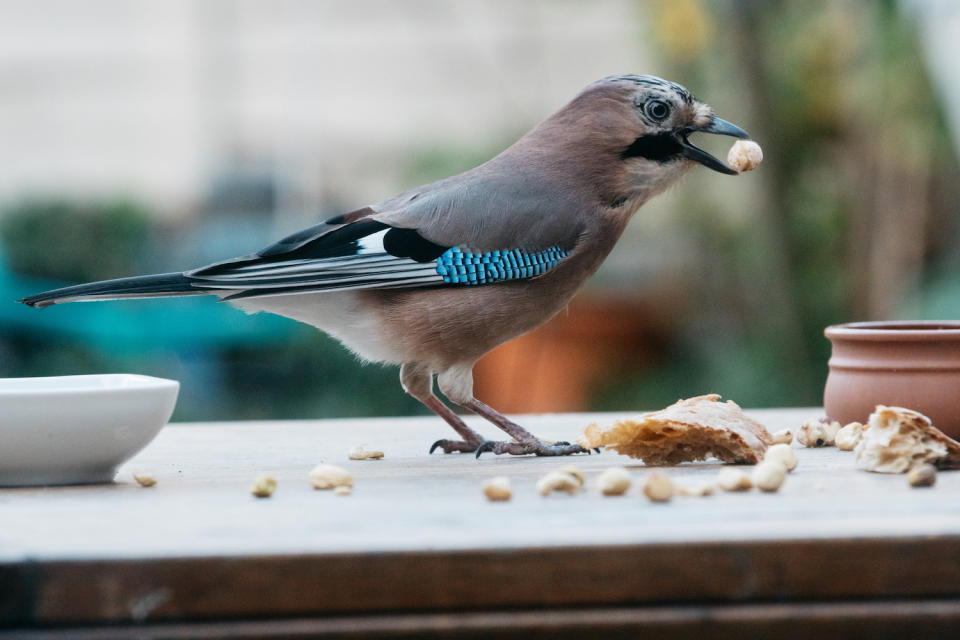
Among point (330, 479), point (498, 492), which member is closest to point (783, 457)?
point (498, 492)

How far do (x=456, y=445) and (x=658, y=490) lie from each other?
3.37 ft

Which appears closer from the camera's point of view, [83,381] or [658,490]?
[658,490]

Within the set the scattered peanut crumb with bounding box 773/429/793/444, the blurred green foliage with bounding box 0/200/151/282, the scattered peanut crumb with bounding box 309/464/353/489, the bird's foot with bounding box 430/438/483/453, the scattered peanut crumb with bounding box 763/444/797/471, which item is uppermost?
the scattered peanut crumb with bounding box 763/444/797/471

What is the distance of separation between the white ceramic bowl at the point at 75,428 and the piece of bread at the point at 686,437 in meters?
0.78

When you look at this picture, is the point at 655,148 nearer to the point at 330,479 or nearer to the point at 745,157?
the point at 745,157

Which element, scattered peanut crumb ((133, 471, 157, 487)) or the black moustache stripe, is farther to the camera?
the black moustache stripe

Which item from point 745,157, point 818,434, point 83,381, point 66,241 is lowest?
point 66,241

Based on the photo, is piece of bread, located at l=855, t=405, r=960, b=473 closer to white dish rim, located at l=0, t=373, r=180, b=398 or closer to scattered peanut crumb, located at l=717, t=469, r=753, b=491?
scattered peanut crumb, located at l=717, t=469, r=753, b=491

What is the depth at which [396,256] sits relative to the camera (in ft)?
8.37

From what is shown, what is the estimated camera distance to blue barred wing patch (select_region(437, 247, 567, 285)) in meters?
2.59

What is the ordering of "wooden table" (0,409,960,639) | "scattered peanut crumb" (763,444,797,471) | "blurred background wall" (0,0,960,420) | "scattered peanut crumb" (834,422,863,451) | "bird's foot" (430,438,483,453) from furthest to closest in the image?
"blurred background wall" (0,0,960,420) < "bird's foot" (430,438,483,453) < "scattered peanut crumb" (834,422,863,451) < "scattered peanut crumb" (763,444,797,471) < "wooden table" (0,409,960,639)

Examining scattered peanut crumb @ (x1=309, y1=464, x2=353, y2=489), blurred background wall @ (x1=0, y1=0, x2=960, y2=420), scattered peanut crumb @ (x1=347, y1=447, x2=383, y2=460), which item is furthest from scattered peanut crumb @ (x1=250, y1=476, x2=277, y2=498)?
Result: blurred background wall @ (x1=0, y1=0, x2=960, y2=420)

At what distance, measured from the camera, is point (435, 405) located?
2.81 m

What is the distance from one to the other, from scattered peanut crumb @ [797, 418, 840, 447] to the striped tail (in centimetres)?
123
